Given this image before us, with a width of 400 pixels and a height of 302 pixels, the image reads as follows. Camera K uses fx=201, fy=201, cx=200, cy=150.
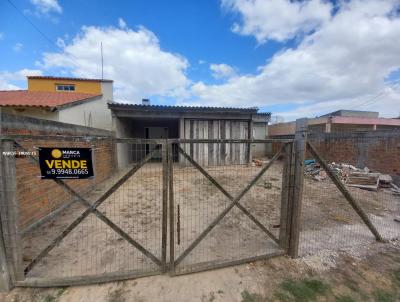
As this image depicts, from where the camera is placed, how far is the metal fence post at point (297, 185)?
106 inches

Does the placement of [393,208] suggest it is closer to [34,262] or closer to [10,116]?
[34,262]

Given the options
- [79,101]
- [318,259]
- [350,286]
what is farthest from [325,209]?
[79,101]

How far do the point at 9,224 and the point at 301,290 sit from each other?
3262mm

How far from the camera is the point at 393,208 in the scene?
16.8ft

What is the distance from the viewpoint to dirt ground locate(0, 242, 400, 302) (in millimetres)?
2156

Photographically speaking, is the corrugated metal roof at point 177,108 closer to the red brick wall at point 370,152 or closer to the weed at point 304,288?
the red brick wall at point 370,152

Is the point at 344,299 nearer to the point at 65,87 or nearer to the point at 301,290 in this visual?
the point at 301,290

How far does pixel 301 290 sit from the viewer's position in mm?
2277

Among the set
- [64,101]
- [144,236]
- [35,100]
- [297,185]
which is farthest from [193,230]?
[35,100]

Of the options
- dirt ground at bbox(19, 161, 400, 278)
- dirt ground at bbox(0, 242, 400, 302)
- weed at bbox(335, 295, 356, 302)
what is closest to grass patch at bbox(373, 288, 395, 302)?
dirt ground at bbox(0, 242, 400, 302)

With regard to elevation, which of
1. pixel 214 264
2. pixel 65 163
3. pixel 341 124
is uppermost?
pixel 341 124

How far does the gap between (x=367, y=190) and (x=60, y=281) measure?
27.9 ft

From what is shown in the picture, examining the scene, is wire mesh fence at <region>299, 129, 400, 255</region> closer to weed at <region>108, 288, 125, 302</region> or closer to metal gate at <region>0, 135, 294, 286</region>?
metal gate at <region>0, 135, 294, 286</region>

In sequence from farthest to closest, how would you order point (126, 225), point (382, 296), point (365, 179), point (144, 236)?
point (365, 179), point (126, 225), point (144, 236), point (382, 296)
